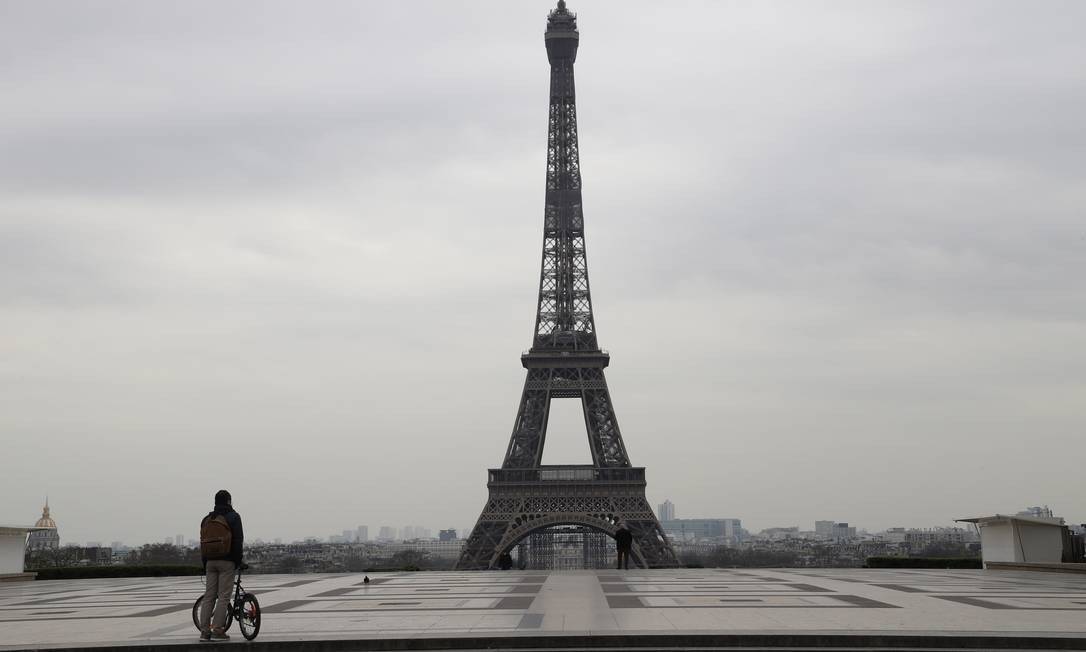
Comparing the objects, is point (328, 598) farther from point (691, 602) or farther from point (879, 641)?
point (879, 641)

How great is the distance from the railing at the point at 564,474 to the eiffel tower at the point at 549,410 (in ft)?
0.25

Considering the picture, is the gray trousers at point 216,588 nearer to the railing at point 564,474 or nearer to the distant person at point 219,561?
the distant person at point 219,561

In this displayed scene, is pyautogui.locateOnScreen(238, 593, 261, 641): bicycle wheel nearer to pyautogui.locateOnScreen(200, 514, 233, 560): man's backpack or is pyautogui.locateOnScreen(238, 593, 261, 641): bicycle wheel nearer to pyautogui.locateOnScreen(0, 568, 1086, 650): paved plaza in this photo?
pyautogui.locateOnScreen(0, 568, 1086, 650): paved plaza

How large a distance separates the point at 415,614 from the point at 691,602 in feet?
17.8

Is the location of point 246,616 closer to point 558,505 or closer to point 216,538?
point 216,538

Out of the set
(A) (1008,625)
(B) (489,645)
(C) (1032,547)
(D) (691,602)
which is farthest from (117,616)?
(C) (1032,547)

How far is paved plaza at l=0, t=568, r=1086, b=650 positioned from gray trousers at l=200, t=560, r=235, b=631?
1.29 ft

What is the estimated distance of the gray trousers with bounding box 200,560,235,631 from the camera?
14.2 meters

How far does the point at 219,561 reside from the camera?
47.0 feet

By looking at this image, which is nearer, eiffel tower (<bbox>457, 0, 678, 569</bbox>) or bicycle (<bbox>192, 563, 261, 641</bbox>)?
bicycle (<bbox>192, 563, 261, 641</bbox>)

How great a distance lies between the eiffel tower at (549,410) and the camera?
238 feet

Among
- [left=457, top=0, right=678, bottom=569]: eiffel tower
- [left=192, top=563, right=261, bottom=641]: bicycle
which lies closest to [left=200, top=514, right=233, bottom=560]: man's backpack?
[left=192, top=563, right=261, bottom=641]: bicycle

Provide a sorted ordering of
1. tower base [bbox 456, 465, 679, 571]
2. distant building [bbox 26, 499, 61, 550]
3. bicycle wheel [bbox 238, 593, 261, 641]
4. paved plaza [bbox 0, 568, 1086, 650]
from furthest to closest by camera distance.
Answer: distant building [bbox 26, 499, 61, 550]
tower base [bbox 456, 465, 679, 571]
paved plaza [bbox 0, 568, 1086, 650]
bicycle wheel [bbox 238, 593, 261, 641]

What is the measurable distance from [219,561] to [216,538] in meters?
0.35
